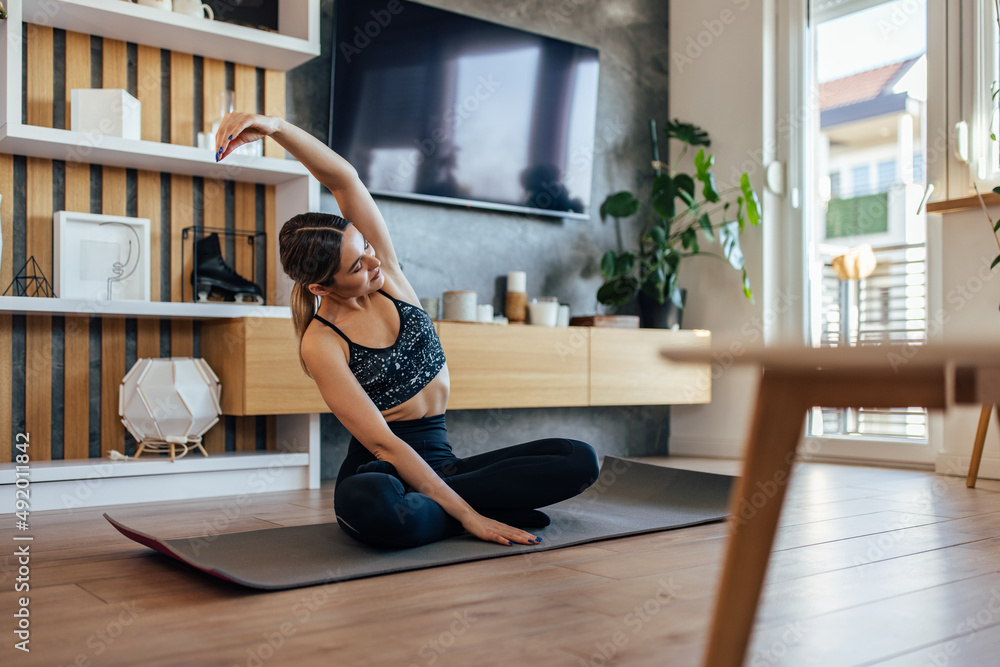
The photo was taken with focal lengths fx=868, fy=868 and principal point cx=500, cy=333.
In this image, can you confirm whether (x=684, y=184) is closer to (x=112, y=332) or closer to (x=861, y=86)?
(x=861, y=86)

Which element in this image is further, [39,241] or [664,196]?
[664,196]

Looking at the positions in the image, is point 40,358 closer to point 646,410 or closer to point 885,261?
point 646,410

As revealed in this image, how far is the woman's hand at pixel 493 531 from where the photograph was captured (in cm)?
192

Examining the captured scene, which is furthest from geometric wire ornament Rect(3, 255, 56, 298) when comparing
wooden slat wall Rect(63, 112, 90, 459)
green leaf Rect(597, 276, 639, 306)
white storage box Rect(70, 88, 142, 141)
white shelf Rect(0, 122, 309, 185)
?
green leaf Rect(597, 276, 639, 306)

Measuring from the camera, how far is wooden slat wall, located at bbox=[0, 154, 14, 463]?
2.78 m

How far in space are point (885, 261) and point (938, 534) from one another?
85.8 inches

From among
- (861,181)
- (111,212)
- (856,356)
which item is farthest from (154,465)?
(861,181)

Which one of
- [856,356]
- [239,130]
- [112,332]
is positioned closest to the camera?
[856,356]

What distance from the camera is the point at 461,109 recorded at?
3789 millimetres

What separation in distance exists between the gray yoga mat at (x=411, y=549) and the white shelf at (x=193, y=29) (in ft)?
5.58

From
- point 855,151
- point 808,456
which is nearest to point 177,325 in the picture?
point 808,456

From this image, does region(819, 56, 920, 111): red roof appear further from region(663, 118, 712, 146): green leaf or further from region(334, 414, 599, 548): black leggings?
region(334, 414, 599, 548): black leggings

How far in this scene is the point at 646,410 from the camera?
14.8 ft

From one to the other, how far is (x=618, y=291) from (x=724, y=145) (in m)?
0.99
